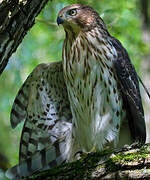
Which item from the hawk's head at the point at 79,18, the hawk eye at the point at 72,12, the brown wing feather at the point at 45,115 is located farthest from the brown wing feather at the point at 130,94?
the brown wing feather at the point at 45,115

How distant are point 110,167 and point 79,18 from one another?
1992mm

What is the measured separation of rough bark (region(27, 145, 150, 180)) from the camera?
10.4 ft

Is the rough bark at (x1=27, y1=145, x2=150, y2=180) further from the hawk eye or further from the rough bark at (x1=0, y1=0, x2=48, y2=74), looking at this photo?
the hawk eye

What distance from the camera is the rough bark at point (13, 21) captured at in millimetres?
3176

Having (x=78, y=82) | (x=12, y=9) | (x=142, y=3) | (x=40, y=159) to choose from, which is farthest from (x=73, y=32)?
(x=142, y=3)

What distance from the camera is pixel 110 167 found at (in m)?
3.27

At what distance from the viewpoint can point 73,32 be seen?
15.8ft

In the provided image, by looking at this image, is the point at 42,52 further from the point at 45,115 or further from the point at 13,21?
A: the point at 13,21

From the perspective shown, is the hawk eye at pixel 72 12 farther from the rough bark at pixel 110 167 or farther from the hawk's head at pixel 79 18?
the rough bark at pixel 110 167

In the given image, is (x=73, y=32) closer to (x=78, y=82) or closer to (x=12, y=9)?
(x=78, y=82)

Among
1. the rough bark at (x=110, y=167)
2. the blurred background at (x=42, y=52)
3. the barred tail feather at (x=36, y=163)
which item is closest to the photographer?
the rough bark at (x=110, y=167)

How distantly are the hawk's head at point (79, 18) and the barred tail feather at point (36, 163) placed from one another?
134 centimetres

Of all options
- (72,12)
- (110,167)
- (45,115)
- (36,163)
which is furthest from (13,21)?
(45,115)

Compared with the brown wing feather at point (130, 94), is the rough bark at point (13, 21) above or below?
above
